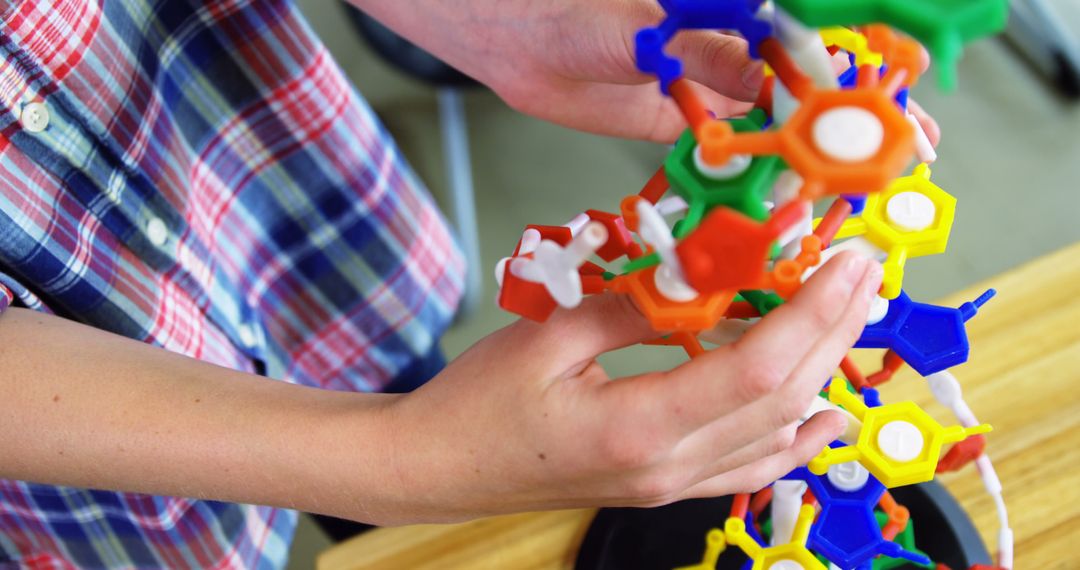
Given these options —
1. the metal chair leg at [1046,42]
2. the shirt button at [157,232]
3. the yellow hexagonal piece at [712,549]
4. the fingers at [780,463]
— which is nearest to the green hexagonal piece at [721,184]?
the fingers at [780,463]

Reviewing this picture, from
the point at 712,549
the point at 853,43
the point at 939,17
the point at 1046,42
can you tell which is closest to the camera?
the point at 939,17

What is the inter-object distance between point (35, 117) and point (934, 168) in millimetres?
1150

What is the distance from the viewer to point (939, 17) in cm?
28

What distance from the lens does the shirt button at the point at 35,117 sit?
44 cm

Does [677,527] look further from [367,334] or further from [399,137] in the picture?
[399,137]

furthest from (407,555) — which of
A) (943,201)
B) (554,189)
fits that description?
(554,189)

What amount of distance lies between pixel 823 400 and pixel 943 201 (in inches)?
4.1

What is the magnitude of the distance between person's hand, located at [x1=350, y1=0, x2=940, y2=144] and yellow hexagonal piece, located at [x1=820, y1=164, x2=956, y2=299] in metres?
0.04

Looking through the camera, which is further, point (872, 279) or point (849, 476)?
point (849, 476)

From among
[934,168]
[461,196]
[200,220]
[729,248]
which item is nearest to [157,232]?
[200,220]

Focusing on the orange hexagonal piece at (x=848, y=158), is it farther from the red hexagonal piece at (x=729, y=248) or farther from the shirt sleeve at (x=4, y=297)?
the shirt sleeve at (x=4, y=297)

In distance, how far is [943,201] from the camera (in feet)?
1.36

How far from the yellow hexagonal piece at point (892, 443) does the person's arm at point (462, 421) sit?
1.8 inches

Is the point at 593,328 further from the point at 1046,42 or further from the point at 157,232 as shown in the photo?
the point at 1046,42
